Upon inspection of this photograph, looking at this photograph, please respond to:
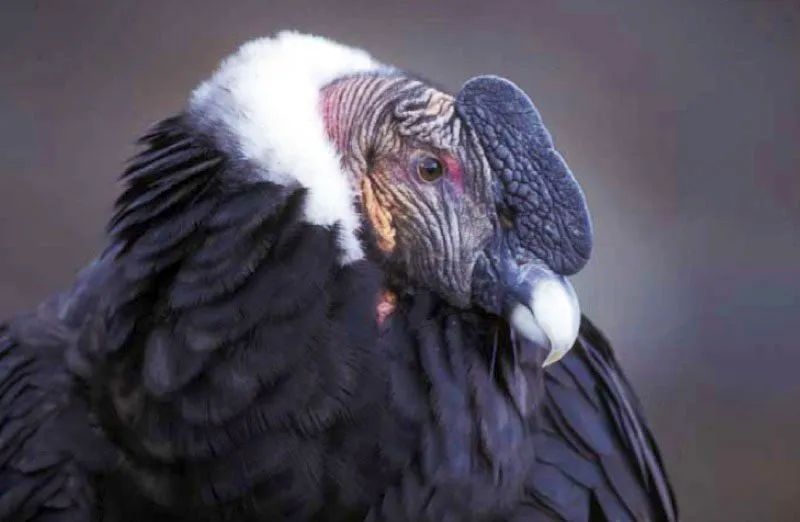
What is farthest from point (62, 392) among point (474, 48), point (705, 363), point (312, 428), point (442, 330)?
point (705, 363)

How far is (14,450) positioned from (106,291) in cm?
26

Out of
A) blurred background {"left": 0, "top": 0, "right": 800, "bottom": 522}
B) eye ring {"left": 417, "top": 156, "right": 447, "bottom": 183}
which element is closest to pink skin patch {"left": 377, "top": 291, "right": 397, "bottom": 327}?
eye ring {"left": 417, "top": 156, "right": 447, "bottom": 183}

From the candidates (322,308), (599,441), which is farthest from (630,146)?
(322,308)

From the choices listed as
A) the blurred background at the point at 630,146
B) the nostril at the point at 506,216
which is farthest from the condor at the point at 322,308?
the blurred background at the point at 630,146

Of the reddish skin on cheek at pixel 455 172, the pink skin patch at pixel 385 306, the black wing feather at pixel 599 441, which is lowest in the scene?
the black wing feather at pixel 599 441

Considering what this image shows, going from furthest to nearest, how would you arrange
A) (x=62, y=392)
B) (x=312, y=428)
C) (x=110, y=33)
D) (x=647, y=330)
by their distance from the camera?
1. (x=647, y=330)
2. (x=110, y=33)
3. (x=62, y=392)
4. (x=312, y=428)

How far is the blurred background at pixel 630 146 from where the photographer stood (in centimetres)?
219

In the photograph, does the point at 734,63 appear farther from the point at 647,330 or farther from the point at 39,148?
the point at 39,148

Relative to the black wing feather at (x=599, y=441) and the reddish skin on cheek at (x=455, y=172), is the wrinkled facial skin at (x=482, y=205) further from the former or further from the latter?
the black wing feather at (x=599, y=441)

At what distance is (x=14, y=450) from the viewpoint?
1.28 metres

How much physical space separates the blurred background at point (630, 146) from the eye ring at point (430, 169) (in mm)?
1097

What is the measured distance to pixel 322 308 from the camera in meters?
1.10

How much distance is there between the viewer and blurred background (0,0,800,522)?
2186mm

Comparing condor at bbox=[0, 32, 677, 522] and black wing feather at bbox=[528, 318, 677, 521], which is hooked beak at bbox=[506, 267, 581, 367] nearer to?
condor at bbox=[0, 32, 677, 522]
